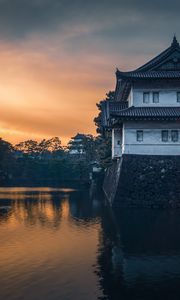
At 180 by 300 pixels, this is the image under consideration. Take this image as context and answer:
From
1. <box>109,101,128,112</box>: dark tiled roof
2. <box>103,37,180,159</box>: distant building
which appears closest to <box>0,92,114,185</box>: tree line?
<box>109,101,128,112</box>: dark tiled roof

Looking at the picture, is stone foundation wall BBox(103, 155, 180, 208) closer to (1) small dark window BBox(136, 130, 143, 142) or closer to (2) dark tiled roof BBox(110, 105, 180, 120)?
(1) small dark window BBox(136, 130, 143, 142)

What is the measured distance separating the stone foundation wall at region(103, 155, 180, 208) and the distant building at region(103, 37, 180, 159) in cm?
93

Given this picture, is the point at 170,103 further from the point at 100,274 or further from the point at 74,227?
the point at 100,274

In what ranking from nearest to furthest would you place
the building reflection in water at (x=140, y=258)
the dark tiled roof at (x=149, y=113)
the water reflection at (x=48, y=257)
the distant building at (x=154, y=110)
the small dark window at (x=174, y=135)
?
the water reflection at (x=48, y=257) → the building reflection in water at (x=140, y=258) → the dark tiled roof at (x=149, y=113) → the distant building at (x=154, y=110) → the small dark window at (x=174, y=135)

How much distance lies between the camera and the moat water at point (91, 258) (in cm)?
1160

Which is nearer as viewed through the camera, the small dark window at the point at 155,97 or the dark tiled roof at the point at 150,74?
the dark tiled roof at the point at 150,74

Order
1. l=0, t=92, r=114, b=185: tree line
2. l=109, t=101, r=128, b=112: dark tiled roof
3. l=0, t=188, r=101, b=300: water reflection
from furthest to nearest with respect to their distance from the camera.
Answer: l=0, t=92, r=114, b=185: tree line < l=109, t=101, r=128, b=112: dark tiled roof < l=0, t=188, r=101, b=300: water reflection

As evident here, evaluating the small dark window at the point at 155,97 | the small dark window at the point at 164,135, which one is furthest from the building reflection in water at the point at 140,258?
the small dark window at the point at 155,97

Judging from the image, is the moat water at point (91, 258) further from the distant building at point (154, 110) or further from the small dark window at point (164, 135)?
the small dark window at point (164, 135)

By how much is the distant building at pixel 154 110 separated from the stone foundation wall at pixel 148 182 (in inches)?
36.7

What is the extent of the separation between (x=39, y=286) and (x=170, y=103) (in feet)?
89.5

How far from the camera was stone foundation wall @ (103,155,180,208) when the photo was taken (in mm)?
31875

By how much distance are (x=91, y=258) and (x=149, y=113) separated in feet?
68.6

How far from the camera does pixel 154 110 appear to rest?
34875 mm
